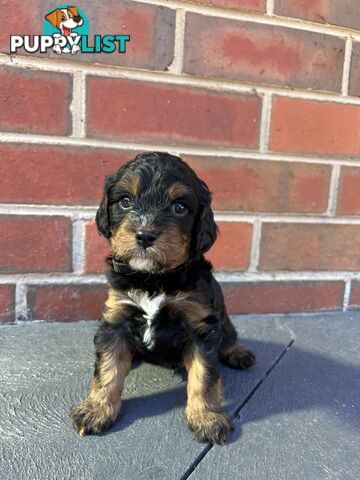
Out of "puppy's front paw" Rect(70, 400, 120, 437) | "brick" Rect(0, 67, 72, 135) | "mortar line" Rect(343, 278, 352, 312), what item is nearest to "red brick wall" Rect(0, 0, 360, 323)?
"brick" Rect(0, 67, 72, 135)

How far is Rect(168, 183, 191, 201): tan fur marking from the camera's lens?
153cm

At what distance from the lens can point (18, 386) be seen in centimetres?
165

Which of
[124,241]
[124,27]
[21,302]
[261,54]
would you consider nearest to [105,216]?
[124,241]

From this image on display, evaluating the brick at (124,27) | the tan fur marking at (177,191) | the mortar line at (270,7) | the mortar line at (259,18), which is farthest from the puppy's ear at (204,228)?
the mortar line at (270,7)

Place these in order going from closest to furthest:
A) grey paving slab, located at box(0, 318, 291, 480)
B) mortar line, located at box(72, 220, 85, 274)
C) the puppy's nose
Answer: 1. grey paving slab, located at box(0, 318, 291, 480)
2. the puppy's nose
3. mortar line, located at box(72, 220, 85, 274)

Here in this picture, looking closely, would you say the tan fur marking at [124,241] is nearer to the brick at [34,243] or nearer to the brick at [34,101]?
the brick at [34,243]

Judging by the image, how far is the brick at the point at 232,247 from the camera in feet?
7.56

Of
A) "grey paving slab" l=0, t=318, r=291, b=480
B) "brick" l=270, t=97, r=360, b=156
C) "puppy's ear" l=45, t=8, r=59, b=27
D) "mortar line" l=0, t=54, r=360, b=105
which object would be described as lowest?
"grey paving slab" l=0, t=318, r=291, b=480

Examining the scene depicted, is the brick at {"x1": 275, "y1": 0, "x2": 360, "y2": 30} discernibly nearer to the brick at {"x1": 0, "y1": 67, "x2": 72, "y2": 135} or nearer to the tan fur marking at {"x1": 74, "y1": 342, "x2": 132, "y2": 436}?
the brick at {"x1": 0, "y1": 67, "x2": 72, "y2": 135}

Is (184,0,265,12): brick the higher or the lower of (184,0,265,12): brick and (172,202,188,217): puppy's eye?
the higher

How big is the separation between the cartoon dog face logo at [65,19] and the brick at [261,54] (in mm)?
519

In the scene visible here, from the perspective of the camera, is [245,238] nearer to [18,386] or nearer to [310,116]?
[310,116]

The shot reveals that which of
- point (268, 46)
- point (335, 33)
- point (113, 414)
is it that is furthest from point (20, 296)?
point (335, 33)

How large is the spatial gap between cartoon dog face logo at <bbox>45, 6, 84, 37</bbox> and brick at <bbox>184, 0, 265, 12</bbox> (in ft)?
1.94
